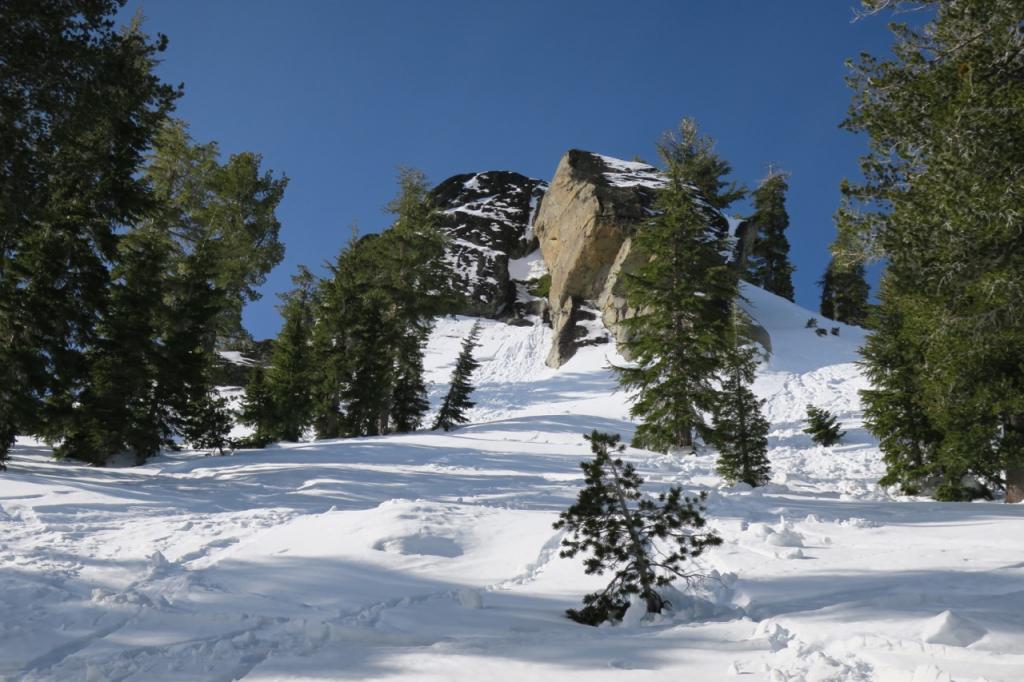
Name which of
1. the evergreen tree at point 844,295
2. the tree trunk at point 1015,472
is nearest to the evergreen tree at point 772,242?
the evergreen tree at point 844,295

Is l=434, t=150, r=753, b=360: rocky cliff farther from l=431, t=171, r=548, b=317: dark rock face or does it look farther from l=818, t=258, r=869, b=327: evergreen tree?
l=818, t=258, r=869, b=327: evergreen tree

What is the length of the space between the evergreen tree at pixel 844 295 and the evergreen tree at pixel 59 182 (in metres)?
52.0

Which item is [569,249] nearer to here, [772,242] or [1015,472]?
[772,242]

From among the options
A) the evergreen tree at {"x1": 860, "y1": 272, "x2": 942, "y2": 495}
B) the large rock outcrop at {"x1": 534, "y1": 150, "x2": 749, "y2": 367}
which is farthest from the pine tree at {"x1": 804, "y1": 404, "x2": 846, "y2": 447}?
the large rock outcrop at {"x1": 534, "y1": 150, "x2": 749, "y2": 367}

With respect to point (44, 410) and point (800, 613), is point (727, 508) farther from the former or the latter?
point (44, 410)

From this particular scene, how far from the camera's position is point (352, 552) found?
237 inches

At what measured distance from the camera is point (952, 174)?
7.26m

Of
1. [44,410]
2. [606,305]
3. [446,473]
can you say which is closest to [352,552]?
[446,473]

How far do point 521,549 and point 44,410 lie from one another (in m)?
14.2

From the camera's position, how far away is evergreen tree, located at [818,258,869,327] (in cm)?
4981

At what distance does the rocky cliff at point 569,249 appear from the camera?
1539 inches

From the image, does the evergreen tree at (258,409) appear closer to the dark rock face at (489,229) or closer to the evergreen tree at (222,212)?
the evergreen tree at (222,212)

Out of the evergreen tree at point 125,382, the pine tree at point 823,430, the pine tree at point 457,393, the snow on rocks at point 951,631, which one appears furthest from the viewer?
the pine tree at point 457,393

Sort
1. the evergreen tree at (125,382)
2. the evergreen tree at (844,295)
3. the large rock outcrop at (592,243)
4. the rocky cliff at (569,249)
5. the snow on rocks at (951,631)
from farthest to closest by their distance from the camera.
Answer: the evergreen tree at (844,295)
the rocky cliff at (569,249)
the large rock outcrop at (592,243)
the evergreen tree at (125,382)
the snow on rocks at (951,631)
